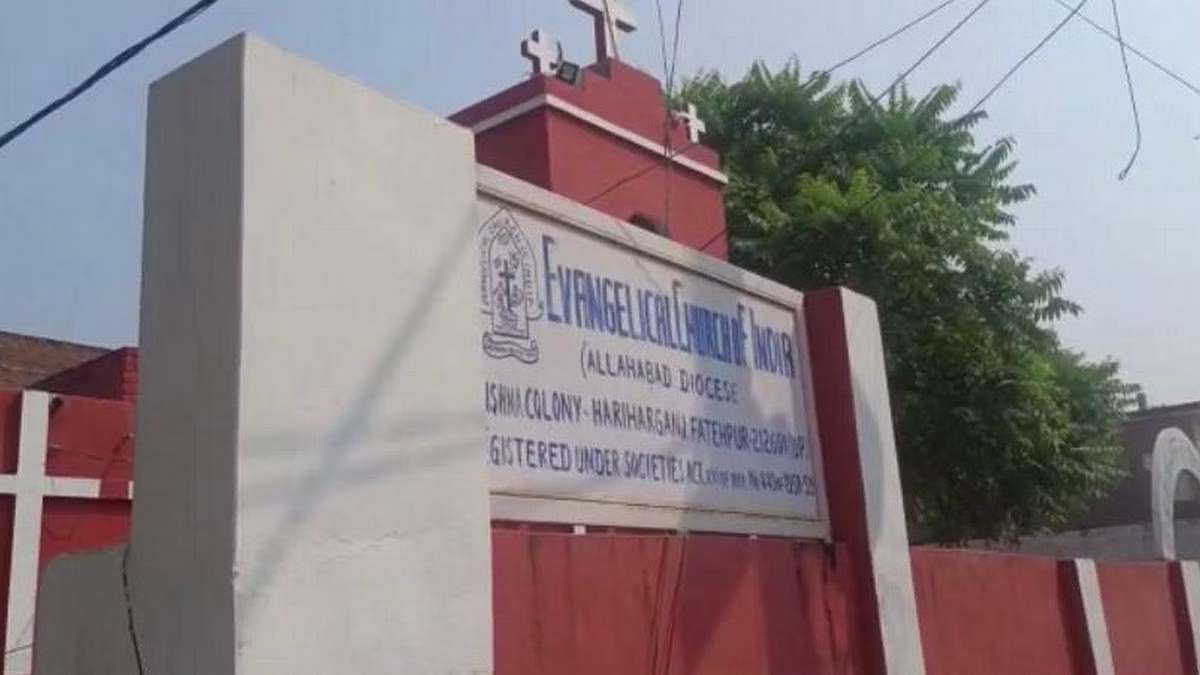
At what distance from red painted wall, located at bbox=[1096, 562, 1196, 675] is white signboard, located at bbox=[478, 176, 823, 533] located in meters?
3.84

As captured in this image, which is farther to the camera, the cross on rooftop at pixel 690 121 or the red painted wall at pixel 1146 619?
the cross on rooftop at pixel 690 121

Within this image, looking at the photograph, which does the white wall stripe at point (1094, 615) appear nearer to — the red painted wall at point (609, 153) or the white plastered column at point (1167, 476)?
the white plastered column at point (1167, 476)

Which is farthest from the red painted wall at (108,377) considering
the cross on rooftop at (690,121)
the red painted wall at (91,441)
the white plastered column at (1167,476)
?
the white plastered column at (1167,476)

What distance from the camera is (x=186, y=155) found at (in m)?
2.98

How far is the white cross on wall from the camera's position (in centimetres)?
616

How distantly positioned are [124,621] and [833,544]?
122 inches

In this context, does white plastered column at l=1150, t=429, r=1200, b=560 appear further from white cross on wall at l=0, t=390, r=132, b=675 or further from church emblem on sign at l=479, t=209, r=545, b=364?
white cross on wall at l=0, t=390, r=132, b=675

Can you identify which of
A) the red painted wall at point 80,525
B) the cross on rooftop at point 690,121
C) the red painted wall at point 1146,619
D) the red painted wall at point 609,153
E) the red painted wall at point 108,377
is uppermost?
the cross on rooftop at point 690,121

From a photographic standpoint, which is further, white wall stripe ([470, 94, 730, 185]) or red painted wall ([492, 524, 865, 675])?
white wall stripe ([470, 94, 730, 185])

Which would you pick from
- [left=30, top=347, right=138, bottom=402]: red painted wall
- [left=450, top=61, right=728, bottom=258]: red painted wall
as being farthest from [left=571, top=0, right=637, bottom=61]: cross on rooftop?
[left=30, top=347, right=138, bottom=402]: red painted wall

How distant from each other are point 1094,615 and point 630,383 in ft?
15.0

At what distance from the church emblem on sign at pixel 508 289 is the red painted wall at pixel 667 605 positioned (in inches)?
21.0

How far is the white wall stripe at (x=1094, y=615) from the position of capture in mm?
7434

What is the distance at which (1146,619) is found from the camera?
8.66 meters
